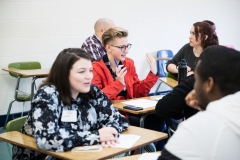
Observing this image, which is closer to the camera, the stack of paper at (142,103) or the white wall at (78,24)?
the stack of paper at (142,103)

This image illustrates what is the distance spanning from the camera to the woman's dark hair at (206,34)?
4074 mm

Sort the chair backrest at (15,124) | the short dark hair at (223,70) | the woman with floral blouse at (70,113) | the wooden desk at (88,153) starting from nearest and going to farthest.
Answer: the short dark hair at (223,70) → the wooden desk at (88,153) → the woman with floral blouse at (70,113) → the chair backrest at (15,124)

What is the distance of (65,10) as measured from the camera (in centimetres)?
516

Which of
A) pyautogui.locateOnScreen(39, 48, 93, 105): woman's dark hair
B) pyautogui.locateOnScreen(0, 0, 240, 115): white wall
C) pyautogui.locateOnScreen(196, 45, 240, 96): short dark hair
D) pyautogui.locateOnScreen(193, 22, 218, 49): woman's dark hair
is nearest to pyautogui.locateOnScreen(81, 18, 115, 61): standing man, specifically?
pyautogui.locateOnScreen(0, 0, 240, 115): white wall

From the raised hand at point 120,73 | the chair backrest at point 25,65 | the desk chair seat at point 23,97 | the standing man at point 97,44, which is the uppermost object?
the standing man at point 97,44

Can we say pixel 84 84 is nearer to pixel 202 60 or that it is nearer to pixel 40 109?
pixel 40 109

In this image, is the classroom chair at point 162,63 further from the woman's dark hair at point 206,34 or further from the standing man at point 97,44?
the woman's dark hair at point 206,34

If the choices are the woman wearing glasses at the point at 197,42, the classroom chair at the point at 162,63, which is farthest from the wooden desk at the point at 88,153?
the classroom chair at the point at 162,63

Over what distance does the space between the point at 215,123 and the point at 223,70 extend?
0.21 metres

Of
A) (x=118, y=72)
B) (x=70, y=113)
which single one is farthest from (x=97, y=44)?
(x=70, y=113)

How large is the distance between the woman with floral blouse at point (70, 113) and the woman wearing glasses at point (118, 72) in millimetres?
669

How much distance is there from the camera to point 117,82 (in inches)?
123

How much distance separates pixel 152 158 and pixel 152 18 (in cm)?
457

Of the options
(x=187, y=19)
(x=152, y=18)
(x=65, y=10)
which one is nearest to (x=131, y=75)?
(x=65, y=10)
